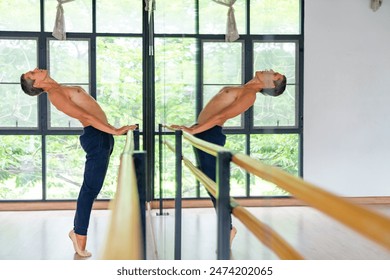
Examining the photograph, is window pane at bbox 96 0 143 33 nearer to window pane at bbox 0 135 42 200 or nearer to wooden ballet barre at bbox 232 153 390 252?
window pane at bbox 0 135 42 200

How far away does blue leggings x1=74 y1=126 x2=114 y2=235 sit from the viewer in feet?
10.2

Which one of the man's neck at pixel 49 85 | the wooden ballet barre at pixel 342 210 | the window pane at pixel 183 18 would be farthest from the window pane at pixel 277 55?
the man's neck at pixel 49 85

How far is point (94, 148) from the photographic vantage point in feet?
10.5

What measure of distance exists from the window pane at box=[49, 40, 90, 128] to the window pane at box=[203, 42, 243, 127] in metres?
3.80

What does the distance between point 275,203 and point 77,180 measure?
433 centimetres

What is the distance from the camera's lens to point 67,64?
4.75m

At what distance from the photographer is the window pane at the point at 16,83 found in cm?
473

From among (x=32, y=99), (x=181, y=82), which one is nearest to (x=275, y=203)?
(x=181, y=82)

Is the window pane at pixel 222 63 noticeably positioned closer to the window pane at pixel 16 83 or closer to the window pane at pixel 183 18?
the window pane at pixel 183 18

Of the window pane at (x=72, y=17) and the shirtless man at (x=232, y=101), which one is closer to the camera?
the shirtless man at (x=232, y=101)

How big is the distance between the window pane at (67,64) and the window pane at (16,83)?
0.44ft
